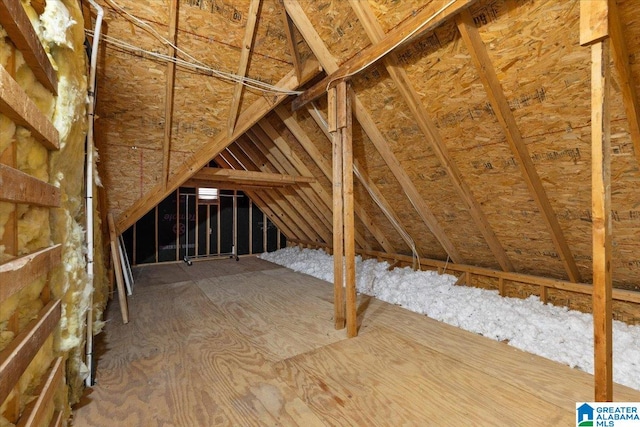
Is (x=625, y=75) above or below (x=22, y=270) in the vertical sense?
above

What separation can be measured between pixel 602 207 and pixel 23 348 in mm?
2221

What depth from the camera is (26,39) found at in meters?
0.99

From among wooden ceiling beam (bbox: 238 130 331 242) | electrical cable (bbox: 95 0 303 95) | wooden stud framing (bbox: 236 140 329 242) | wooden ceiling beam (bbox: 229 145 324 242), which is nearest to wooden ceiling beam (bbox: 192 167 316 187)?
wooden ceiling beam (bbox: 238 130 331 242)

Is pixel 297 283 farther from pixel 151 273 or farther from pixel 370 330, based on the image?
pixel 151 273

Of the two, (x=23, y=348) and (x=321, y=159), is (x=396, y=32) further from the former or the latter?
(x=23, y=348)

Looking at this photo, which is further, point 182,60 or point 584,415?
point 182,60

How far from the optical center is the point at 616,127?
178cm

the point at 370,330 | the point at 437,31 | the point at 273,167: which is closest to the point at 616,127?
the point at 437,31

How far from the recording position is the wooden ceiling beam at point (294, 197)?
4.82 m

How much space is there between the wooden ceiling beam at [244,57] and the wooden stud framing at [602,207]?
2.36m

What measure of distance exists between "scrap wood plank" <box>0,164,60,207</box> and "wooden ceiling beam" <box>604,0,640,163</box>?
2547 mm

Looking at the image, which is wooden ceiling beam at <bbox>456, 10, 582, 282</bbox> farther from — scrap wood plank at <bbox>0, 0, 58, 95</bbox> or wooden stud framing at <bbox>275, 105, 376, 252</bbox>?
scrap wood plank at <bbox>0, 0, 58, 95</bbox>

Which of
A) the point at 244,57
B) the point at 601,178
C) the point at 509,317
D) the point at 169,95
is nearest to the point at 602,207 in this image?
the point at 601,178

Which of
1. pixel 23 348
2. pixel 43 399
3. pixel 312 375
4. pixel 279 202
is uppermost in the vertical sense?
pixel 279 202
